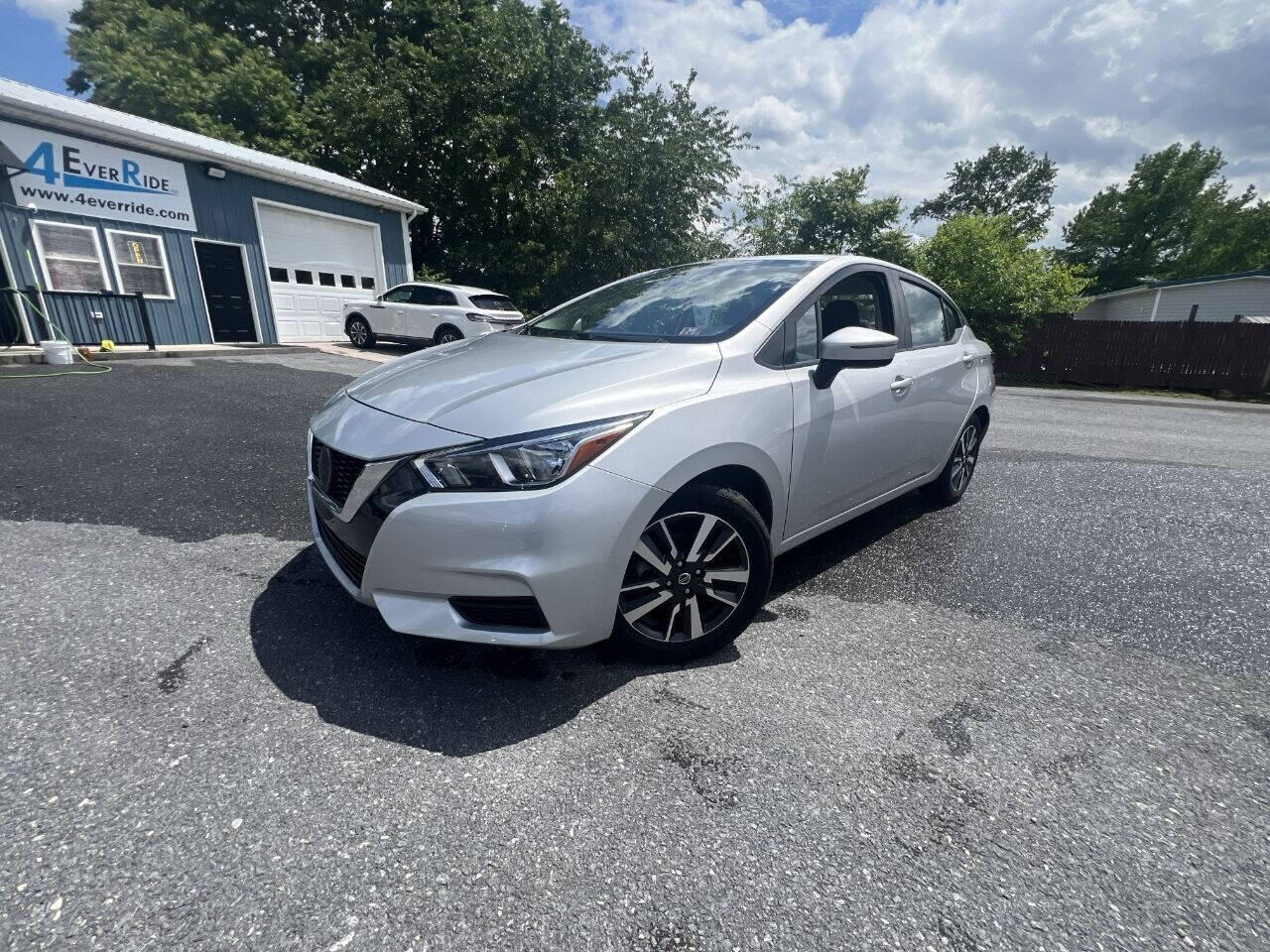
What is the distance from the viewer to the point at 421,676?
2.07 m

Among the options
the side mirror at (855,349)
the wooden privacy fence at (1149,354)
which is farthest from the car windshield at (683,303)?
the wooden privacy fence at (1149,354)

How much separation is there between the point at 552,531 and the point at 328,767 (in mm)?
929

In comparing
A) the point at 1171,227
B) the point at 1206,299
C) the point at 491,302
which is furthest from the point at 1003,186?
the point at 491,302

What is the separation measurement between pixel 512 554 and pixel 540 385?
0.63m

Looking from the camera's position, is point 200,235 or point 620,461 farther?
point 200,235

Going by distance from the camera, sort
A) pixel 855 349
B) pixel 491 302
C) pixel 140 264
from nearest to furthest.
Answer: pixel 855 349
pixel 140 264
pixel 491 302

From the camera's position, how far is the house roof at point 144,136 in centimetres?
859

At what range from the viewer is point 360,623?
2361mm

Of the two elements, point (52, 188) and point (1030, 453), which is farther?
point (52, 188)

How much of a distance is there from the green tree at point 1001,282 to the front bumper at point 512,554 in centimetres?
2019

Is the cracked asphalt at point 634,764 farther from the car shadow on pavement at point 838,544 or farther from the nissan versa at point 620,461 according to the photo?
the nissan versa at point 620,461

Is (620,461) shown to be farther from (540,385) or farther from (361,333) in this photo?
(361,333)

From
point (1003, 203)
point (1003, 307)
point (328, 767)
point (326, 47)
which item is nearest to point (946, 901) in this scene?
point (328, 767)

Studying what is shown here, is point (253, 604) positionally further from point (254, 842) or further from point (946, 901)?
point (946, 901)
